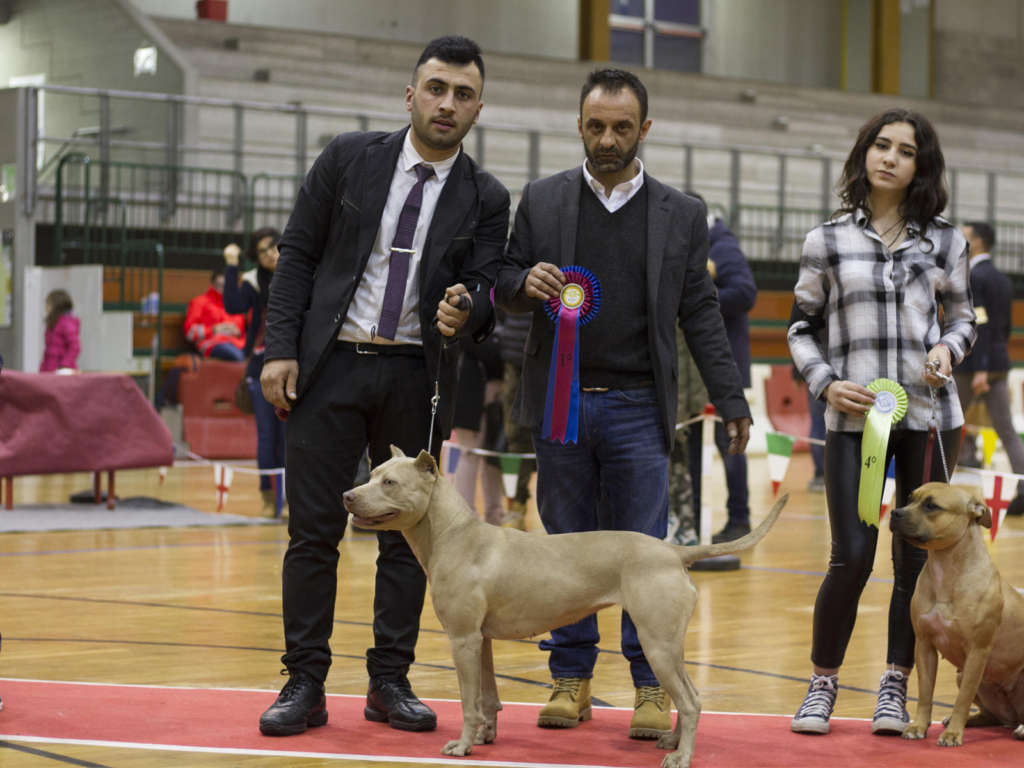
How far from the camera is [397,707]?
149 inches

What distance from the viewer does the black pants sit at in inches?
150

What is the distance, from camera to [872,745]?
3.75 m

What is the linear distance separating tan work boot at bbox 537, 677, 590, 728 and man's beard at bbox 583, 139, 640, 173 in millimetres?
1306

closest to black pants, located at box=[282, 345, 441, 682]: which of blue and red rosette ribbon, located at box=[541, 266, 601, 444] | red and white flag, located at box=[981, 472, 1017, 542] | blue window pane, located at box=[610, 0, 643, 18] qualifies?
blue and red rosette ribbon, located at box=[541, 266, 601, 444]

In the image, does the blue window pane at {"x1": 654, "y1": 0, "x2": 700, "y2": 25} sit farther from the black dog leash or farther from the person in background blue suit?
the black dog leash

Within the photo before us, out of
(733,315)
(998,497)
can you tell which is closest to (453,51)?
(998,497)

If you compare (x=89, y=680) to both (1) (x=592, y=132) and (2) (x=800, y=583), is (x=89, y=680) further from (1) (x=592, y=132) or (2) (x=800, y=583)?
(2) (x=800, y=583)

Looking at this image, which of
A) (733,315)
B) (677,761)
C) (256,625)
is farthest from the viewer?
(733,315)

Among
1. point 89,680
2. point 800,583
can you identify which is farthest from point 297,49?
point 89,680

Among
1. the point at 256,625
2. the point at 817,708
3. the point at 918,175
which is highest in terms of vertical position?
the point at 918,175

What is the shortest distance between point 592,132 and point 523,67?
14.5 m

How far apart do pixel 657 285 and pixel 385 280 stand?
0.69 metres

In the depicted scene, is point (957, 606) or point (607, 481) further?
point (607, 481)

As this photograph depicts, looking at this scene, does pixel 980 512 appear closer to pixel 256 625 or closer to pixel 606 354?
pixel 606 354
